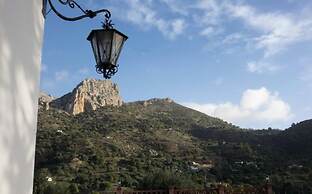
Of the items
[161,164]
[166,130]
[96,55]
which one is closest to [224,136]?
[166,130]

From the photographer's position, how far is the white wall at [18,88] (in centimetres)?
263

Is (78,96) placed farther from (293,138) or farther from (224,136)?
(293,138)

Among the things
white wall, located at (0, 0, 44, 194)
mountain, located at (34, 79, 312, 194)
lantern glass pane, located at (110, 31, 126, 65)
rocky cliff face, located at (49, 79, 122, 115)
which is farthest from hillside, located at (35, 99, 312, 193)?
white wall, located at (0, 0, 44, 194)

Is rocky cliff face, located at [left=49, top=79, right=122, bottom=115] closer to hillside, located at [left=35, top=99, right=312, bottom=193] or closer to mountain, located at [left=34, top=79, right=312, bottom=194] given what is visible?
mountain, located at [left=34, top=79, right=312, bottom=194]

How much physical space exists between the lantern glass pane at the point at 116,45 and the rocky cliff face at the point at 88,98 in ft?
186

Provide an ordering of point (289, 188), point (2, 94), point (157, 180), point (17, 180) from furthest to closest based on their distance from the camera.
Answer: point (289, 188), point (157, 180), point (17, 180), point (2, 94)

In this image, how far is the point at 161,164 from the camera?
4022 cm

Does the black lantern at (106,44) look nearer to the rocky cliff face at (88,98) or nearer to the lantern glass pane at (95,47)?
the lantern glass pane at (95,47)

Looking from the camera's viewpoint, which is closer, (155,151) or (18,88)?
(18,88)

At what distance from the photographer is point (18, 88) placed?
283 centimetres

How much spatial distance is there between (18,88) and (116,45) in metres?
0.98

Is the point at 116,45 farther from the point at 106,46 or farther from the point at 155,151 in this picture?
the point at 155,151

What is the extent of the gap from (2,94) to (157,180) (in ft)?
69.7

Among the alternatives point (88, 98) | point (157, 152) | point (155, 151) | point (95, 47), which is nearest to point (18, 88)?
point (95, 47)
